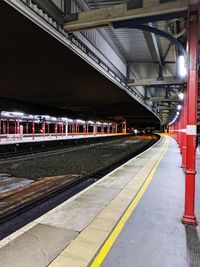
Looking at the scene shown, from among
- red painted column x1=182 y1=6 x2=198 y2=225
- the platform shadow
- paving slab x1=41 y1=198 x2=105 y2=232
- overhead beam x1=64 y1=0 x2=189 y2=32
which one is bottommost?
the platform shadow

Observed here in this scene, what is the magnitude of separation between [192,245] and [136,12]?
13.5 feet

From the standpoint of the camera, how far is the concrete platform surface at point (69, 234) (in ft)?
9.25

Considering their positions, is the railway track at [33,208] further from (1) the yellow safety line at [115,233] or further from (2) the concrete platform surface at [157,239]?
(2) the concrete platform surface at [157,239]

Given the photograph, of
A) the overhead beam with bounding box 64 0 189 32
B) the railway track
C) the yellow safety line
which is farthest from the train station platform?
the overhead beam with bounding box 64 0 189 32

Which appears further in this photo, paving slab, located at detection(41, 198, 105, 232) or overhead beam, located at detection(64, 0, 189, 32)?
overhead beam, located at detection(64, 0, 189, 32)

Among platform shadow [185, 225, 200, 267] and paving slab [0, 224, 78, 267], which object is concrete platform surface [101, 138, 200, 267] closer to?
platform shadow [185, 225, 200, 267]

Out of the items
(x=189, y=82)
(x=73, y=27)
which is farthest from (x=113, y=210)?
(x=73, y=27)

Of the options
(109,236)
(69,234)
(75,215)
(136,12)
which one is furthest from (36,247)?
(136,12)

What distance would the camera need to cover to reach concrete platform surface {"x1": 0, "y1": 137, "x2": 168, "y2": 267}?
9.25ft

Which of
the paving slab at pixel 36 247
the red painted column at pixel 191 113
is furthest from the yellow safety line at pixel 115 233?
the red painted column at pixel 191 113

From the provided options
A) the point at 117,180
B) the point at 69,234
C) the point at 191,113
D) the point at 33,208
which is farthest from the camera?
the point at 117,180

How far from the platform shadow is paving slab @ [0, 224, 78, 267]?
1439 millimetres

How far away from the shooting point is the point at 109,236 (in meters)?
3.39

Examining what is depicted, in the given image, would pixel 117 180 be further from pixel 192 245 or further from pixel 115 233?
pixel 192 245
